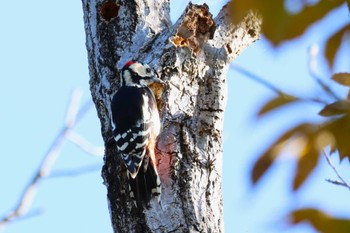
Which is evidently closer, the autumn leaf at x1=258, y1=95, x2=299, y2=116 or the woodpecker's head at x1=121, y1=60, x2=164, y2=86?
the autumn leaf at x1=258, y1=95, x2=299, y2=116

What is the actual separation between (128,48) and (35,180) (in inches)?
41.1

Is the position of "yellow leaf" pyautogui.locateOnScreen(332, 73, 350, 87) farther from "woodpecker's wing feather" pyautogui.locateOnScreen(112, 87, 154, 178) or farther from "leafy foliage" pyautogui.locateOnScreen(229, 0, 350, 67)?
"woodpecker's wing feather" pyautogui.locateOnScreen(112, 87, 154, 178)

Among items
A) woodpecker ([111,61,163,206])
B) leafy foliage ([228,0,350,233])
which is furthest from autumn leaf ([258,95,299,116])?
woodpecker ([111,61,163,206])

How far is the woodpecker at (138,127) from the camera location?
3313 mm

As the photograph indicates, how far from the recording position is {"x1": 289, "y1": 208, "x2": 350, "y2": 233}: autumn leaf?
97 cm

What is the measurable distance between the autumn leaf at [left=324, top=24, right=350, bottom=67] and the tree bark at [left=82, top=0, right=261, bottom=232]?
204 cm

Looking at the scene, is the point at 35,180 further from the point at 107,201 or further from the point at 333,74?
the point at 333,74

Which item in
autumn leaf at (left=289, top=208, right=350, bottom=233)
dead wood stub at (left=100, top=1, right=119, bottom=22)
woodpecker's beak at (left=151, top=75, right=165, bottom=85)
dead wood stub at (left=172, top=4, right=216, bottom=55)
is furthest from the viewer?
dead wood stub at (left=100, top=1, right=119, bottom=22)

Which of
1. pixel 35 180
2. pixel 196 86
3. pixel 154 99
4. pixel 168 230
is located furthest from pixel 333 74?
pixel 154 99

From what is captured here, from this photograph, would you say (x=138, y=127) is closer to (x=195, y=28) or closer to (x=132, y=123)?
(x=132, y=123)

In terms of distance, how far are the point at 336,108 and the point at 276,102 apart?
0.11 m

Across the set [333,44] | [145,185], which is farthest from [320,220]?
[145,185]

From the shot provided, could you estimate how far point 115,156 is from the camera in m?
3.56

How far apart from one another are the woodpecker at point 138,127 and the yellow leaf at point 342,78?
206 centimetres
